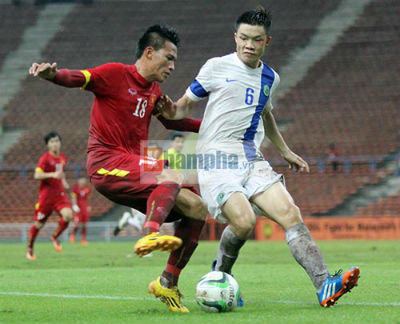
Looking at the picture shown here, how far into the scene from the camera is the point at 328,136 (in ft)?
89.9

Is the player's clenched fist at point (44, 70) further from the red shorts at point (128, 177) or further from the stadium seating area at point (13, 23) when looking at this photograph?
the stadium seating area at point (13, 23)

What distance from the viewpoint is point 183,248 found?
22.3 feet

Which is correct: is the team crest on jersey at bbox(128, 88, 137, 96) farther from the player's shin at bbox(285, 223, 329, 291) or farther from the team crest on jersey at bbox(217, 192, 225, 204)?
the player's shin at bbox(285, 223, 329, 291)

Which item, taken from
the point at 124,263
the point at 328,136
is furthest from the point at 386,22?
the point at 124,263

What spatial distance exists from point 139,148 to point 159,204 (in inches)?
32.0

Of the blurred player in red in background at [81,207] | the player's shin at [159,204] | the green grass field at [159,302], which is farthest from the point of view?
the blurred player in red in background at [81,207]

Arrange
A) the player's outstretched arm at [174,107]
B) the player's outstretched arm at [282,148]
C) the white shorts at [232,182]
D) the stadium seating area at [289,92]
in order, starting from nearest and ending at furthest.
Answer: the white shorts at [232,182] < the player's outstretched arm at [174,107] < the player's outstretched arm at [282,148] < the stadium seating area at [289,92]

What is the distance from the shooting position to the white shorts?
22.0 ft

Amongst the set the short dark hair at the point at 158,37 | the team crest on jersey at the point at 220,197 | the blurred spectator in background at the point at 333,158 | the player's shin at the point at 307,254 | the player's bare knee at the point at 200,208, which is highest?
the short dark hair at the point at 158,37

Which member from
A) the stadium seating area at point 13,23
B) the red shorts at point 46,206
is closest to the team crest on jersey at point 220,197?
the red shorts at point 46,206

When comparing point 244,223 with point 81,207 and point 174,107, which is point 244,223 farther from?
point 81,207

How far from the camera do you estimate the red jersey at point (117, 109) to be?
6.62m

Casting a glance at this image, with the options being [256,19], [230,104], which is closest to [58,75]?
[230,104]

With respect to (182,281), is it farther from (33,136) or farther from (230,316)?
(33,136)
